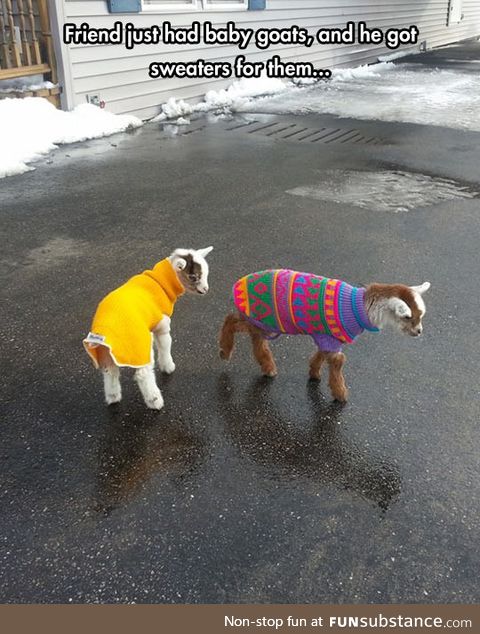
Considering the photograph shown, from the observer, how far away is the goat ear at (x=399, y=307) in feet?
8.76

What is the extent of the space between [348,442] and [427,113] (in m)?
9.99

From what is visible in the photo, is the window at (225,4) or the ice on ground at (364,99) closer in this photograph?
the ice on ground at (364,99)

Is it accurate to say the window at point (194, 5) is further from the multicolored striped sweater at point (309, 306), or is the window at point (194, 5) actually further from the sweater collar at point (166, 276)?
the multicolored striped sweater at point (309, 306)

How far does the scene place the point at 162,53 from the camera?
10.3 m

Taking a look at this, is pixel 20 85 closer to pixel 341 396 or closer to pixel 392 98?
pixel 341 396

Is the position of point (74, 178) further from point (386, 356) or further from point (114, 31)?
point (386, 356)

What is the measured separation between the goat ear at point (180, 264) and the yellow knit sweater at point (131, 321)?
113 millimetres

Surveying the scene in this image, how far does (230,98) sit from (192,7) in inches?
73.2

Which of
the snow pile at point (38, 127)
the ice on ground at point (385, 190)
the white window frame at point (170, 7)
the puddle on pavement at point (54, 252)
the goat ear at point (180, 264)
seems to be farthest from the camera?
the white window frame at point (170, 7)

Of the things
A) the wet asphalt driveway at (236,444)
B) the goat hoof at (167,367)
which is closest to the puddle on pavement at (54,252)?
the wet asphalt driveway at (236,444)

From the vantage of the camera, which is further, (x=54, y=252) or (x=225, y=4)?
(x=225, y=4)

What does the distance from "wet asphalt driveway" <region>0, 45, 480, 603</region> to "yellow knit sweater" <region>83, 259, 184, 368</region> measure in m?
0.42

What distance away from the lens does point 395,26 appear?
2059 cm

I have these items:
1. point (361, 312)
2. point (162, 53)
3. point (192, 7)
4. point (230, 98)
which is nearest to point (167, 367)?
point (361, 312)
